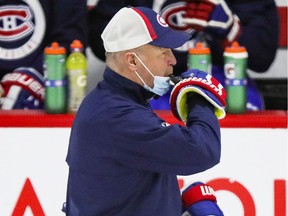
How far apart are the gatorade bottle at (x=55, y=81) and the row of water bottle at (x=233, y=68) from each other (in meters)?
0.55

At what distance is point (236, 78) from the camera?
14.9 ft

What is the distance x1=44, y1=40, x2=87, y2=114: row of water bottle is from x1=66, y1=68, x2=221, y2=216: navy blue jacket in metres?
1.37

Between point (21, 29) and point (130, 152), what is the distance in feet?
6.90

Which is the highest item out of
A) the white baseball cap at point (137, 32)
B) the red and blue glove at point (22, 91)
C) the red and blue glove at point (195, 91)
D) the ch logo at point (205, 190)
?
the white baseball cap at point (137, 32)

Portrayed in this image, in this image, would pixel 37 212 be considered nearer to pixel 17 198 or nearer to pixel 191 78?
pixel 17 198

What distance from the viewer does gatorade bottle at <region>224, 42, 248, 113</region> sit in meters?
4.54

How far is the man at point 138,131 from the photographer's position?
3.00 meters

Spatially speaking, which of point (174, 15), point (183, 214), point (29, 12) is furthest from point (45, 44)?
point (183, 214)

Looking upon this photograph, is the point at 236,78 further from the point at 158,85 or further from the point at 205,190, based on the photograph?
the point at 158,85

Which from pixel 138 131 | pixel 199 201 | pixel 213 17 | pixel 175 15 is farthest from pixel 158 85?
pixel 175 15

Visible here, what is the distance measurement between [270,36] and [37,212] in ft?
4.38

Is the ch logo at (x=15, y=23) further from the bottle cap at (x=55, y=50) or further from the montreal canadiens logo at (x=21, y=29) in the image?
the bottle cap at (x=55, y=50)

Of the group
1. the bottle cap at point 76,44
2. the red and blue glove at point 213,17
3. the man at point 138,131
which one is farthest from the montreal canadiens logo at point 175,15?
the man at point 138,131

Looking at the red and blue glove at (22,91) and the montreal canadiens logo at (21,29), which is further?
the montreal canadiens logo at (21,29)
